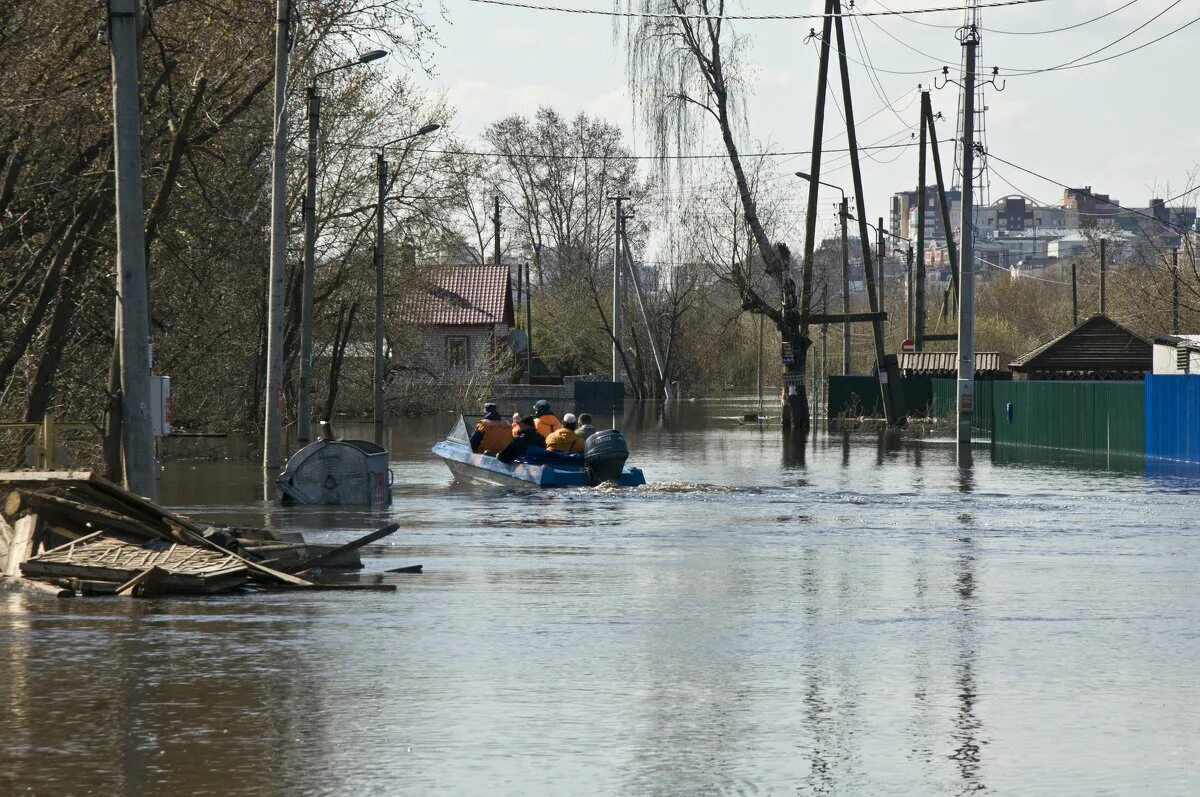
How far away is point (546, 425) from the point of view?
2845 centimetres

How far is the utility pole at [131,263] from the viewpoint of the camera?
1634cm

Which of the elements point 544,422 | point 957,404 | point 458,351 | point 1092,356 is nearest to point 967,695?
point 544,422

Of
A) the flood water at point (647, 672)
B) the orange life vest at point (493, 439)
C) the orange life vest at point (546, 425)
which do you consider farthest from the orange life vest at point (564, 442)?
the flood water at point (647, 672)

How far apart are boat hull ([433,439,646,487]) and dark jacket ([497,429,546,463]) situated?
0.51ft

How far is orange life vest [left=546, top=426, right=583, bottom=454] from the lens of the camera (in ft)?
88.8

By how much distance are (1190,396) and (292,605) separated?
81.7ft

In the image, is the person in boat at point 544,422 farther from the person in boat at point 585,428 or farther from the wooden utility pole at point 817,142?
the wooden utility pole at point 817,142

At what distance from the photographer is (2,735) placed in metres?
8.03

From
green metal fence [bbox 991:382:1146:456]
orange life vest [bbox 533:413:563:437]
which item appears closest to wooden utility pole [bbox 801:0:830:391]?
green metal fence [bbox 991:382:1146:456]

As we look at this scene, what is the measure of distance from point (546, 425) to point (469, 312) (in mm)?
60387

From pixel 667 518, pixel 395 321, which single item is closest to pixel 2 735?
pixel 667 518

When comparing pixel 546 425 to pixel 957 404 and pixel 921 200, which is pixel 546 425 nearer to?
pixel 957 404

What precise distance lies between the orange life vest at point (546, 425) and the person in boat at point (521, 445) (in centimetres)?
23

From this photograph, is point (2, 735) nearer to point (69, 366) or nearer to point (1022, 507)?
point (1022, 507)
